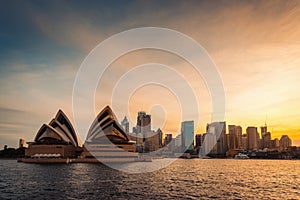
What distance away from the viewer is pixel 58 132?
108312 millimetres

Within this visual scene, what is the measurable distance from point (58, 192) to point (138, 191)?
27.5 ft

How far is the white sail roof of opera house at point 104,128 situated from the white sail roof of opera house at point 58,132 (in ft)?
32.0

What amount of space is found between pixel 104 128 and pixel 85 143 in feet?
29.2

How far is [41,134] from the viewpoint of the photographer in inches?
4274

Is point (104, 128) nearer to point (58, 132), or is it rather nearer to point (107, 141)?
point (107, 141)

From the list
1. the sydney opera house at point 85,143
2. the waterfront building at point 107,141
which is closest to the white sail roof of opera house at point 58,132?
the sydney opera house at point 85,143

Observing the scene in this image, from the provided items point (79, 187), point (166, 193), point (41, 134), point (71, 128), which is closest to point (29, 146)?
point (41, 134)

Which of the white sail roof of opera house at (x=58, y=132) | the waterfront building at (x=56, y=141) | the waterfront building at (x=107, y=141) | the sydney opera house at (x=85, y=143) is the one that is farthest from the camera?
the white sail roof of opera house at (x=58, y=132)

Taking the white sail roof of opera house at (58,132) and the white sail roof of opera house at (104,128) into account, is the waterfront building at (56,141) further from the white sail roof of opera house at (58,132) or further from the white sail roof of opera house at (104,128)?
the white sail roof of opera house at (104,128)

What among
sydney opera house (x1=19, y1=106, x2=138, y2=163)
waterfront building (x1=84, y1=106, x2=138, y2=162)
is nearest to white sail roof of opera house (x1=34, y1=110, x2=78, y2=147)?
sydney opera house (x1=19, y1=106, x2=138, y2=163)

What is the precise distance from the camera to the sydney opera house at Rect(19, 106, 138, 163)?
99938 millimetres

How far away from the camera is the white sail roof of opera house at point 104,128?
10625 centimetres

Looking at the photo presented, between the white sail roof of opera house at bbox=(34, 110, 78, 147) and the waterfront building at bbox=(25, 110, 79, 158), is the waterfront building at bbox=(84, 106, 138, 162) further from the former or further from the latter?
the white sail roof of opera house at bbox=(34, 110, 78, 147)

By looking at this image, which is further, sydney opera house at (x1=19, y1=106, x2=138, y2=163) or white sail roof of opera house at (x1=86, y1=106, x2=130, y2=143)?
white sail roof of opera house at (x1=86, y1=106, x2=130, y2=143)
